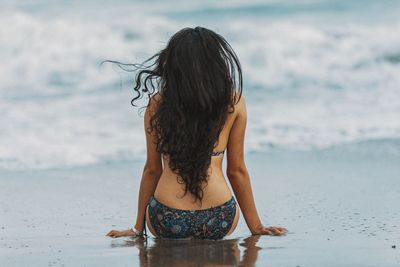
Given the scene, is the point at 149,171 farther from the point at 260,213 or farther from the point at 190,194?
the point at 260,213

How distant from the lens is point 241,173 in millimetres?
5008

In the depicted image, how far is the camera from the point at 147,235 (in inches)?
201

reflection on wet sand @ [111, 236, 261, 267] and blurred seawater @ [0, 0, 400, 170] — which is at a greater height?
blurred seawater @ [0, 0, 400, 170]

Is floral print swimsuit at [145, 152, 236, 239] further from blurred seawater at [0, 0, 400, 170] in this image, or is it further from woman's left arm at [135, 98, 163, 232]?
blurred seawater at [0, 0, 400, 170]

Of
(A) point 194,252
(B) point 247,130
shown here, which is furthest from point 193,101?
(B) point 247,130

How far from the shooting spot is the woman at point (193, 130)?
15.5ft

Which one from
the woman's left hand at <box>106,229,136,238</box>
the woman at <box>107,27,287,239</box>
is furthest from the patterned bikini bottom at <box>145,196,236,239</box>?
the woman's left hand at <box>106,229,136,238</box>

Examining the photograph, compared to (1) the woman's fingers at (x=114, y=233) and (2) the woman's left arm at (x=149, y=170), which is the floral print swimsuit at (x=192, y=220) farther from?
(1) the woman's fingers at (x=114, y=233)

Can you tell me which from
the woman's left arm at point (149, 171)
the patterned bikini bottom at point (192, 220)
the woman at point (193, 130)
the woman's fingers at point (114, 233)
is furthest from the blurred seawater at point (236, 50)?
the patterned bikini bottom at point (192, 220)

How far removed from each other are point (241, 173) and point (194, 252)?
609 millimetres

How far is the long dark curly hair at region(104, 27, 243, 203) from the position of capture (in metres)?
4.70

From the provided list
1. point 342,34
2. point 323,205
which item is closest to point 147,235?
point 323,205

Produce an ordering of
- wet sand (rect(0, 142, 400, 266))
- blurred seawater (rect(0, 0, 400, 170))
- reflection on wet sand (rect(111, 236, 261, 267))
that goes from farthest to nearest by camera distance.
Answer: blurred seawater (rect(0, 0, 400, 170)), wet sand (rect(0, 142, 400, 266)), reflection on wet sand (rect(111, 236, 261, 267))

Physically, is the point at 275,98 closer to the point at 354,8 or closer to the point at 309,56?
the point at 309,56
